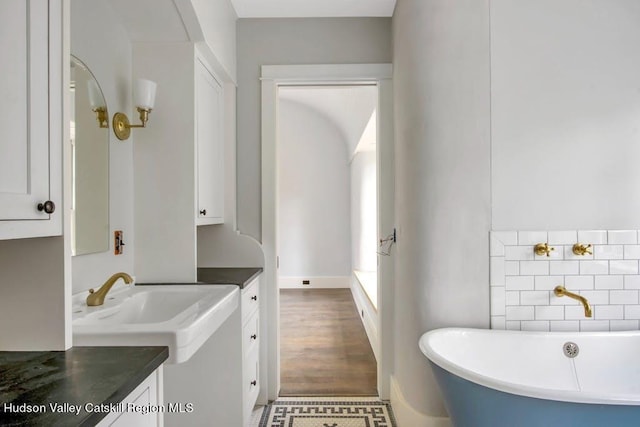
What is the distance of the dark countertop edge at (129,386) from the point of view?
723 mm

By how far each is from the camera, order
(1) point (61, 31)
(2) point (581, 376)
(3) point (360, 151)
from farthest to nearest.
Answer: (3) point (360, 151) → (2) point (581, 376) → (1) point (61, 31)

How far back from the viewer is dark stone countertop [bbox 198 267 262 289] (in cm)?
201

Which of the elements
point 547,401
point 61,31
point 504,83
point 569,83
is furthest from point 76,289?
point 569,83

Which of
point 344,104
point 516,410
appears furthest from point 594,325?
point 344,104

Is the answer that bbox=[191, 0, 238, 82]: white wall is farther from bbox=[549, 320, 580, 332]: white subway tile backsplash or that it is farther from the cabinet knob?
bbox=[549, 320, 580, 332]: white subway tile backsplash

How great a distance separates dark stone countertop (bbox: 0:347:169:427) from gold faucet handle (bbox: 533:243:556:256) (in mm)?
1835

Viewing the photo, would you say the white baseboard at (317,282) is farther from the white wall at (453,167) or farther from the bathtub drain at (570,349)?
the bathtub drain at (570,349)

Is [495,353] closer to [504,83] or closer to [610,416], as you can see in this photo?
[610,416]

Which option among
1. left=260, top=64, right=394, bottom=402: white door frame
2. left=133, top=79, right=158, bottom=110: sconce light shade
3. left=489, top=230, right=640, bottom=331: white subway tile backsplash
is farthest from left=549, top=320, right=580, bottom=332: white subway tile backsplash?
left=133, top=79, right=158, bottom=110: sconce light shade

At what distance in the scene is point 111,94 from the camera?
1816 mm

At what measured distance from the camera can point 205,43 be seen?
6.37ft

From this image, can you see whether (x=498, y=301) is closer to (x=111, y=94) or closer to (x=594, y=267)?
(x=594, y=267)

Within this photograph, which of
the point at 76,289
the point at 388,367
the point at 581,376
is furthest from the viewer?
the point at 388,367

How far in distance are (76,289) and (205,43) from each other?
1324mm
